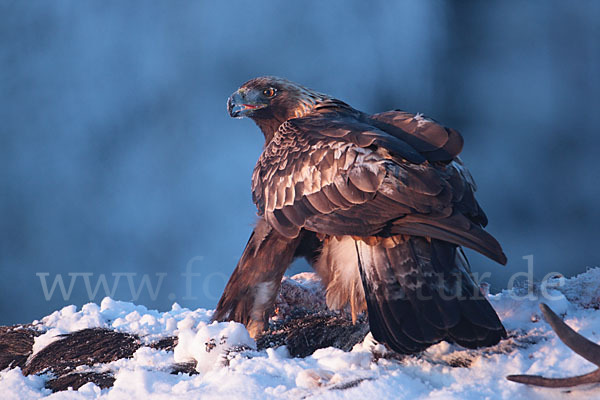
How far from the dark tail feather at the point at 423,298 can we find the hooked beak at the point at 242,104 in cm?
184

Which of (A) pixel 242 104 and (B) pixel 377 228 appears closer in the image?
(B) pixel 377 228

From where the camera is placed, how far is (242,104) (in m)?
4.61

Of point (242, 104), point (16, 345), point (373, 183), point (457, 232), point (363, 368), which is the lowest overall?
point (16, 345)

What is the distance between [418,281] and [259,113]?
2257mm

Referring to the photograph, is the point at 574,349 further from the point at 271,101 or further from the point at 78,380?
the point at 271,101

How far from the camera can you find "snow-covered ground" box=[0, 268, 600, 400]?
239 cm

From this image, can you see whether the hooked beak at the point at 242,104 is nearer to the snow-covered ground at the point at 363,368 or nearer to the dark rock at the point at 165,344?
the dark rock at the point at 165,344

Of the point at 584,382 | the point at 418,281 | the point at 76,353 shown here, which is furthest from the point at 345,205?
the point at 76,353

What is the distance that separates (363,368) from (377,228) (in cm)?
75

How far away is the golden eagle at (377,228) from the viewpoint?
2812mm

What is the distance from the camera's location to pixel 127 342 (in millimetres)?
3725

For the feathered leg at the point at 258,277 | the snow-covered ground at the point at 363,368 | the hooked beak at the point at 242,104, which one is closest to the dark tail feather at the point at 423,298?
the snow-covered ground at the point at 363,368

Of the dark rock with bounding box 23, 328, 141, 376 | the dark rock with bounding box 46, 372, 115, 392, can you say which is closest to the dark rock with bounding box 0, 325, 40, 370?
the dark rock with bounding box 23, 328, 141, 376

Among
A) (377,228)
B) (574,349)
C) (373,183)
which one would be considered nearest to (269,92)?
(373,183)
